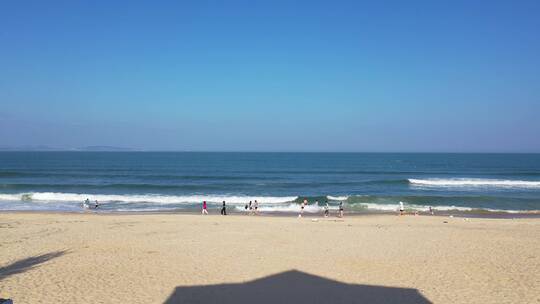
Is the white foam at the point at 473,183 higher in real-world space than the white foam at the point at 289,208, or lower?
higher

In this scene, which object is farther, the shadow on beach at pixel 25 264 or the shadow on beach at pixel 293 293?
the shadow on beach at pixel 25 264

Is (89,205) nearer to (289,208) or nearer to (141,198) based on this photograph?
(141,198)

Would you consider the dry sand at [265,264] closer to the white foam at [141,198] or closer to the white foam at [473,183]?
the white foam at [141,198]

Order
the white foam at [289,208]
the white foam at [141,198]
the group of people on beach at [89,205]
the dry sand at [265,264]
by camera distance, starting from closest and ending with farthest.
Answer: the dry sand at [265,264] → the group of people on beach at [89,205] → the white foam at [289,208] → the white foam at [141,198]

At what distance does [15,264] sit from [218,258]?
216 inches

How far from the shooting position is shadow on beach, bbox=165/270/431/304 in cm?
884

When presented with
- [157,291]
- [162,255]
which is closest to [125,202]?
[162,255]

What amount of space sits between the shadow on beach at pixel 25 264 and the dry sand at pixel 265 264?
0.03 m

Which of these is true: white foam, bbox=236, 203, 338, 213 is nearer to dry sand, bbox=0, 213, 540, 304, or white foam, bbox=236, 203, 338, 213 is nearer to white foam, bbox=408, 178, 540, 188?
dry sand, bbox=0, 213, 540, 304

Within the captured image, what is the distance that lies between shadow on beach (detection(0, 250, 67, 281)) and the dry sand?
0.03 m

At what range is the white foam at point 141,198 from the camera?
111 feet

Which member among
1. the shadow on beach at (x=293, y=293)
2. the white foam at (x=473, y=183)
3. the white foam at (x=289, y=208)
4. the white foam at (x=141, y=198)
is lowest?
the white foam at (x=289, y=208)

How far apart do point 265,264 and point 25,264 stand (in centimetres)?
652

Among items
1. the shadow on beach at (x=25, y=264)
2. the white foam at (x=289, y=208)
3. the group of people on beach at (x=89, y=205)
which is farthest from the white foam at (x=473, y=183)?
the shadow on beach at (x=25, y=264)
